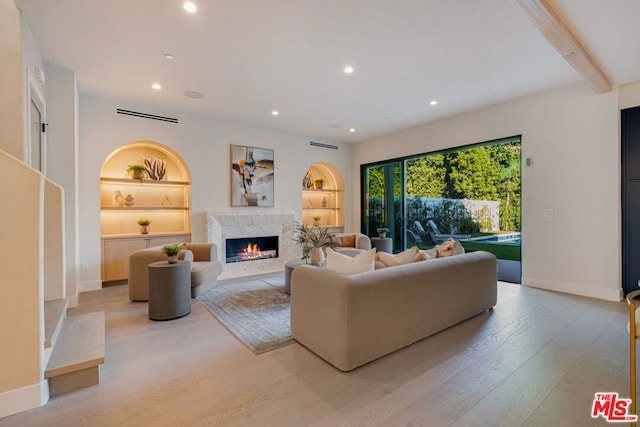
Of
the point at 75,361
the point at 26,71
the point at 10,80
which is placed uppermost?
the point at 26,71

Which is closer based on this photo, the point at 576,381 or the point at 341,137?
the point at 576,381

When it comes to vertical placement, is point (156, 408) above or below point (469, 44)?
below

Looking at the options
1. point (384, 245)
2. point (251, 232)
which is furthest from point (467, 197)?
point (251, 232)

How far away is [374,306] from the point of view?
230cm

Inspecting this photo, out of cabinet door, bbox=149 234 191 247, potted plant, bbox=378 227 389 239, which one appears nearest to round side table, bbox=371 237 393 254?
potted plant, bbox=378 227 389 239

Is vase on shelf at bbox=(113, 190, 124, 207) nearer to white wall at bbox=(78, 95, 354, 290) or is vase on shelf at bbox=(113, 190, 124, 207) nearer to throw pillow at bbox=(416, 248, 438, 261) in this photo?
white wall at bbox=(78, 95, 354, 290)

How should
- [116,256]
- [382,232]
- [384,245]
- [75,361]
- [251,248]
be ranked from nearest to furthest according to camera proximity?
[75,361] → [116,256] → [251,248] → [384,245] → [382,232]

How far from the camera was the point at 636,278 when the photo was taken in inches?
151

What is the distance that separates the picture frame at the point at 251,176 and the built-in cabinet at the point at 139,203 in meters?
0.90

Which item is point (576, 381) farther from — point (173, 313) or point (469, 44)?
point (173, 313)

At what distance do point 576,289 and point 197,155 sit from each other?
21.4 ft

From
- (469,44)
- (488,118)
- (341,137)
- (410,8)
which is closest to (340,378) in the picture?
(410,8)

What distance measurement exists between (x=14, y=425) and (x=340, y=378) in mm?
1986

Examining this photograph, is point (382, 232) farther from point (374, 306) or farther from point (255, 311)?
point (374, 306)
